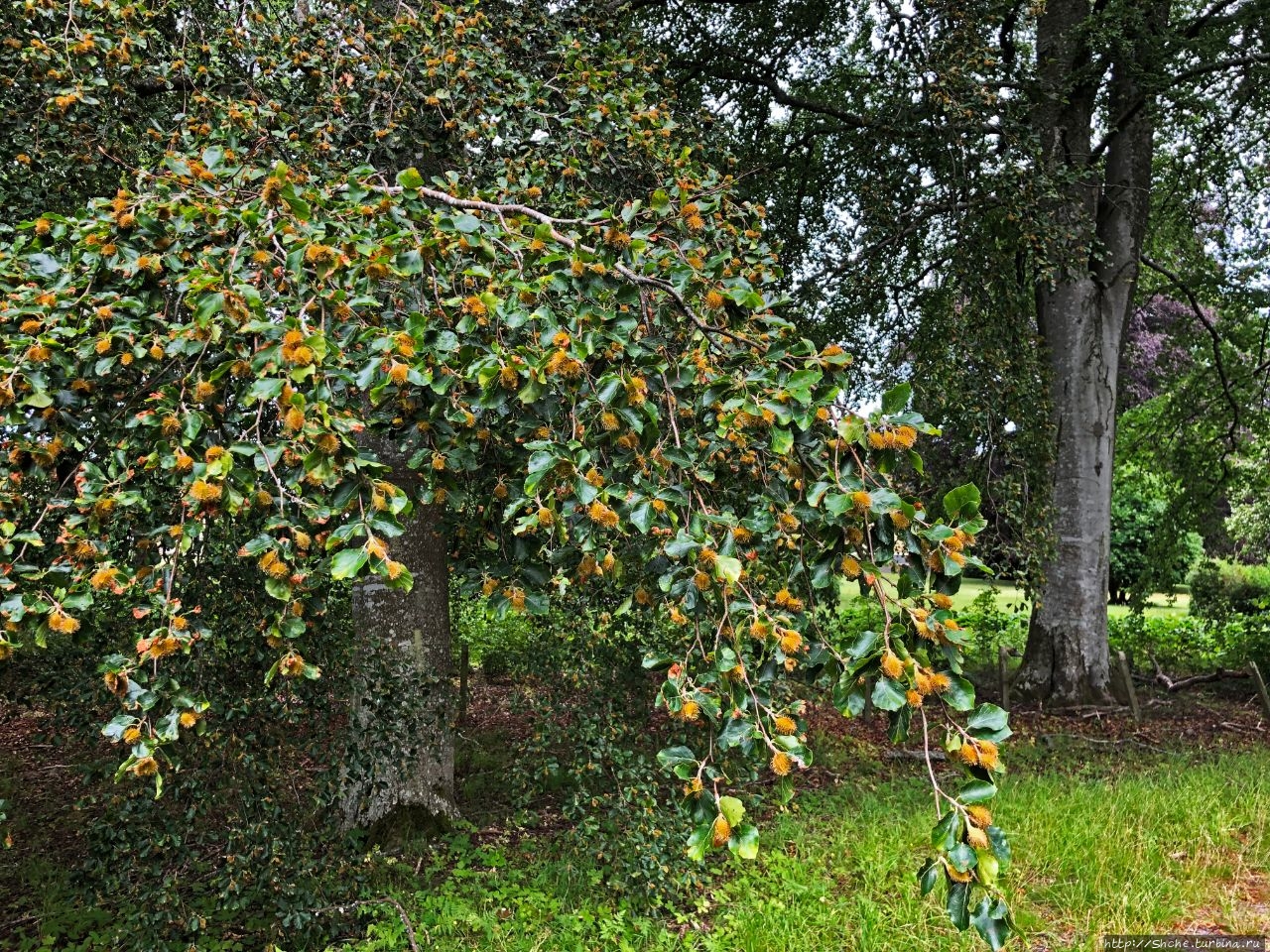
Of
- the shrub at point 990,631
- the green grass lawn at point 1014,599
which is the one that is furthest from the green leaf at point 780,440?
the green grass lawn at point 1014,599

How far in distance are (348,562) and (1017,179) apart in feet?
15.0

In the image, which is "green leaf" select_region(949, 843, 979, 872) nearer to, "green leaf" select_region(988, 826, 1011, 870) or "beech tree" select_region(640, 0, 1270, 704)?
"green leaf" select_region(988, 826, 1011, 870)

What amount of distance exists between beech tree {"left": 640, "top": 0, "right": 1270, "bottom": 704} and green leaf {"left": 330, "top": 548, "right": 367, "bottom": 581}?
4359 millimetres

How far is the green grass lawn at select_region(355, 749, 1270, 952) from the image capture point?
10.5 ft

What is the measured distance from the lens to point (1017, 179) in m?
4.56

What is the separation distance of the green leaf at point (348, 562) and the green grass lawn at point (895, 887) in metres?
2.42

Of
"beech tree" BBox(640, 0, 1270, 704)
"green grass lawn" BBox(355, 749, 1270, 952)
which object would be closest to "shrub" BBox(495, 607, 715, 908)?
"green grass lawn" BBox(355, 749, 1270, 952)

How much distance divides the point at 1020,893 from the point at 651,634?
1938 mm

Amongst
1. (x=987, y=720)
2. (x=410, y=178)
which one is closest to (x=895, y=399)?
(x=987, y=720)

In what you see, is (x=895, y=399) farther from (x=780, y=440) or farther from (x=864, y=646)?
(x=864, y=646)

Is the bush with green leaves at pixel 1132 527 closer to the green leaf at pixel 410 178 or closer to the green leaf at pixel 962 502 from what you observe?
the green leaf at pixel 962 502

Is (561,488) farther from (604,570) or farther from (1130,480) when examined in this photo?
(1130,480)

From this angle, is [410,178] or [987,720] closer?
[987,720]

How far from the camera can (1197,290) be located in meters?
7.44
